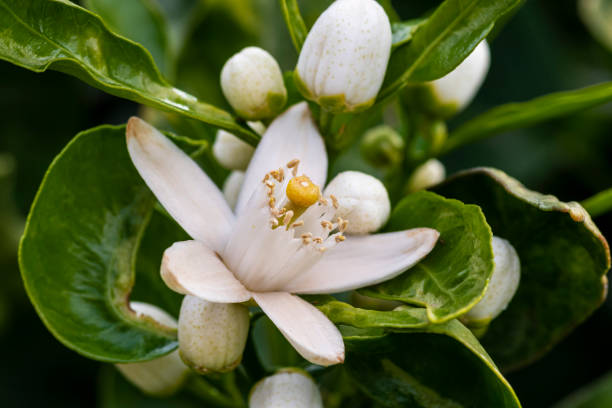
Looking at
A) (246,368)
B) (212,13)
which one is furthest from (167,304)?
(212,13)

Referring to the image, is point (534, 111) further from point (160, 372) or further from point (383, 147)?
point (160, 372)

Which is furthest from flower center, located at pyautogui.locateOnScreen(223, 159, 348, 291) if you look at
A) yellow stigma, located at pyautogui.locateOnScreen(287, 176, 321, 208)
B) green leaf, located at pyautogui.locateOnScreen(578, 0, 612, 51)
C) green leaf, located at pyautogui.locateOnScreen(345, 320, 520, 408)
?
green leaf, located at pyautogui.locateOnScreen(578, 0, 612, 51)

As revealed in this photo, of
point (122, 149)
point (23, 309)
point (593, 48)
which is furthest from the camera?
point (593, 48)

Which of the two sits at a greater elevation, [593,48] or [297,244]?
[297,244]

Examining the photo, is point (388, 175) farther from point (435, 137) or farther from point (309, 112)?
point (309, 112)

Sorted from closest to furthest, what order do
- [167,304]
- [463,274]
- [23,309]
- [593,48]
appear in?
[463,274], [167,304], [23,309], [593,48]

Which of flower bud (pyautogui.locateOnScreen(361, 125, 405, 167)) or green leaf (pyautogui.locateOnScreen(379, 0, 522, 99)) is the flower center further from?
flower bud (pyautogui.locateOnScreen(361, 125, 405, 167))
